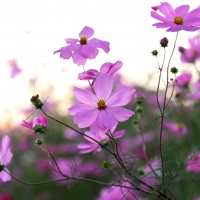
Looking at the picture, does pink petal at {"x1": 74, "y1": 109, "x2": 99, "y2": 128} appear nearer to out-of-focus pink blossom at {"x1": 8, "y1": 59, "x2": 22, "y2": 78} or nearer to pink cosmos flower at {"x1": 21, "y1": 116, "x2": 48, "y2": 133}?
pink cosmos flower at {"x1": 21, "y1": 116, "x2": 48, "y2": 133}

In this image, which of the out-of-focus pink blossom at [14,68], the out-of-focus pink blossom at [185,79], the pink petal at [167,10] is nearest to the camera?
the pink petal at [167,10]

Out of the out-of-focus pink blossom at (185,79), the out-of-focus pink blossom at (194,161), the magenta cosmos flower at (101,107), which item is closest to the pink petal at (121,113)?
the magenta cosmos flower at (101,107)

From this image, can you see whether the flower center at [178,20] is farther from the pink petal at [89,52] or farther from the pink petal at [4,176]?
the pink petal at [4,176]

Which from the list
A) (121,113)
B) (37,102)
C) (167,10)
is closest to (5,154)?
(37,102)

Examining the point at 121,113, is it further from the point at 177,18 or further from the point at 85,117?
the point at 177,18

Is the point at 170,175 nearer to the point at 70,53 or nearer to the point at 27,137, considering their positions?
the point at 70,53

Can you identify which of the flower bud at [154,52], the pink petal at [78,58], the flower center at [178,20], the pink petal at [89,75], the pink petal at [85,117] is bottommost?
the pink petal at [85,117]

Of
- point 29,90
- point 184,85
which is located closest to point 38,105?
point 184,85
